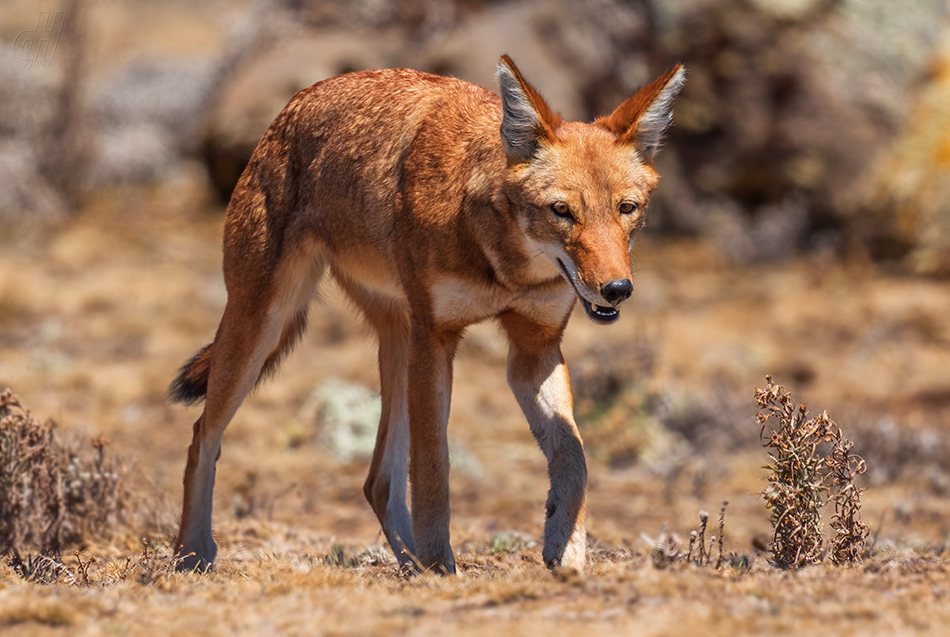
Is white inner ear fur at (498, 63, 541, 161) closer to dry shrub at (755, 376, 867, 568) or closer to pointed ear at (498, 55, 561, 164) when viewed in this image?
pointed ear at (498, 55, 561, 164)

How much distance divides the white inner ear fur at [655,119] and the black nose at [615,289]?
961 mm

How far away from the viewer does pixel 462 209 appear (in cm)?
505

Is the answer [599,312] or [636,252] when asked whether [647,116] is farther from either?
[636,252]

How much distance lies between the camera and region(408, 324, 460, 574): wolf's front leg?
5031mm

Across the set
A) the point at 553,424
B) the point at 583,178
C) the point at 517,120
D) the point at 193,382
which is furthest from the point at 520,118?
the point at 193,382

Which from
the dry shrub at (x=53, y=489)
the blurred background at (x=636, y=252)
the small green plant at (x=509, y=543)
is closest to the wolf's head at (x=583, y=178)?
the small green plant at (x=509, y=543)

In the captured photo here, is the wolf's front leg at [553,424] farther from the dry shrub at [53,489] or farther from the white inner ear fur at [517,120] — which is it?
the dry shrub at [53,489]

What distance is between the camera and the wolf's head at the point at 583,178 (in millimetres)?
4555

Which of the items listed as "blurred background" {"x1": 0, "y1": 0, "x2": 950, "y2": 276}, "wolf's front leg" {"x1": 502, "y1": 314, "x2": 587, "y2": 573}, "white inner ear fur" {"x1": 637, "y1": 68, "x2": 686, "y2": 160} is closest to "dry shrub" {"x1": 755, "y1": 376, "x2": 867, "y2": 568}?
"wolf's front leg" {"x1": 502, "y1": 314, "x2": 587, "y2": 573}

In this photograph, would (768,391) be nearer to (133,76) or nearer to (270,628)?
(270,628)

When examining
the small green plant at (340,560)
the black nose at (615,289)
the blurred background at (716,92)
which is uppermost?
the blurred background at (716,92)

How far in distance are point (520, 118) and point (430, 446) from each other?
1535 millimetres

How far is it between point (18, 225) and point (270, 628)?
13447mm

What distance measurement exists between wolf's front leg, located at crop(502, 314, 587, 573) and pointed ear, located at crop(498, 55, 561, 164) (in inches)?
31.2
